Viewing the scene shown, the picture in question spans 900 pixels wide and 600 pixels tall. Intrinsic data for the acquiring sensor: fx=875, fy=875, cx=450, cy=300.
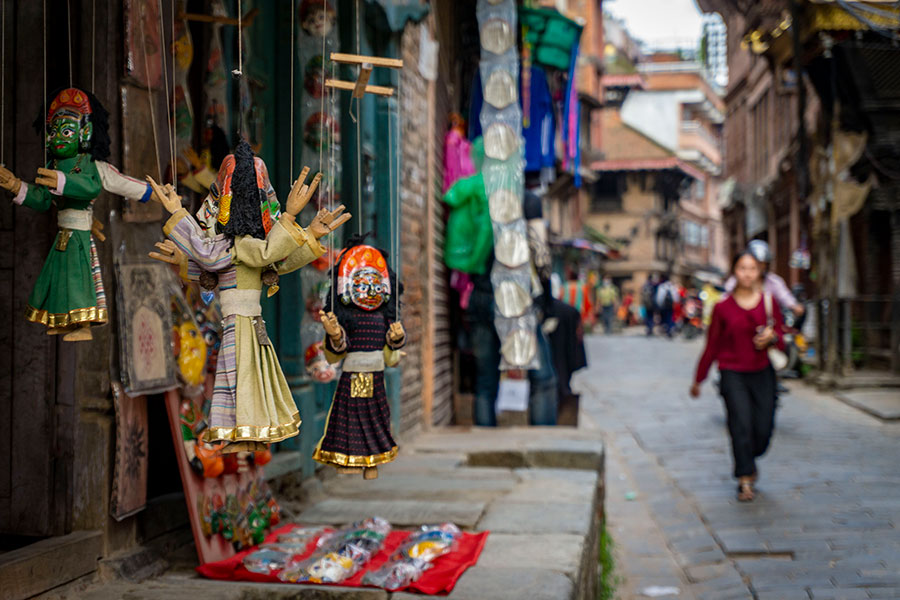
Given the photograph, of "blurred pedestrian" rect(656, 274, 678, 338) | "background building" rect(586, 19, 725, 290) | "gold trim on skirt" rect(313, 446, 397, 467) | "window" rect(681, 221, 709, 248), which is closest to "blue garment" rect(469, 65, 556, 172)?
"gold trim on skirt" rect(313, 446, 397, 467)

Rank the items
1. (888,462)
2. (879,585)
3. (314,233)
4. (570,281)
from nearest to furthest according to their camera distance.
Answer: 1. (314,233)
2. (879,585)
3. (888,462)
4. (570,281)

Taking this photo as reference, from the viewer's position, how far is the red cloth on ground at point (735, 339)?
→ 6.93 metres

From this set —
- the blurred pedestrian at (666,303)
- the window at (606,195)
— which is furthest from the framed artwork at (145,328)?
the window at (606,195)

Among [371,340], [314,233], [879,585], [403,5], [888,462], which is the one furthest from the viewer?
[888,462]

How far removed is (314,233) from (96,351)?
1319 mm

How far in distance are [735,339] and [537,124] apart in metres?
3.76

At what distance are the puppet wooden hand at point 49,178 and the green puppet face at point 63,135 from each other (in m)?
0.11

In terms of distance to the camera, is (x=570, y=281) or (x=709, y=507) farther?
(x=570, y=281)

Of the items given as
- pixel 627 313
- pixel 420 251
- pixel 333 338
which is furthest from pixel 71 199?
pixel 627 313

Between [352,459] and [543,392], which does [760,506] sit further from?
[352,459]

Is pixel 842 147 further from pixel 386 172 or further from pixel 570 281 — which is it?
pixel 386 172

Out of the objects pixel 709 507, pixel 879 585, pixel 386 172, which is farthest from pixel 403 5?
pixel 879 585

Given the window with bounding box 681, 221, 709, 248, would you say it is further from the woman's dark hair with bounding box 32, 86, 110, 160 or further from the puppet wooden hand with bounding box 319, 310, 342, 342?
the woman's dark hair with bounding box 32, 86, 110, 160

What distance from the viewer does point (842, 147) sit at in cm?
1407
